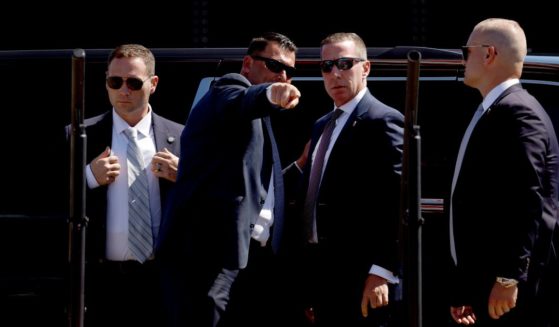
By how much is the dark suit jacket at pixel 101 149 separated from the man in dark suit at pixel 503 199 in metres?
1.35

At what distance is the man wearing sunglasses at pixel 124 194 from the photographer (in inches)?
213

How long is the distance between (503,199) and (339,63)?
0.98m

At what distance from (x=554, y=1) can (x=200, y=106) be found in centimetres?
722

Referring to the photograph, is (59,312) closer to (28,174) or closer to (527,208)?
(28,174)

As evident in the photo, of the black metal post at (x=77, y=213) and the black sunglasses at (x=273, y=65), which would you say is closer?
the black metal post at (x=77, y=213)

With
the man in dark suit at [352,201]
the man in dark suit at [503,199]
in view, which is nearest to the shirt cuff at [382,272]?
the man in dark suit at [352,201]

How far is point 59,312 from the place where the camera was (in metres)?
5.59

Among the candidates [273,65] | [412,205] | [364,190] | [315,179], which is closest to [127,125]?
[273,65]

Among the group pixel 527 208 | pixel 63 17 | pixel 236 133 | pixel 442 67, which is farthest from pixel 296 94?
pixel 63 17

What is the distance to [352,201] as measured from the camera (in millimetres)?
5191

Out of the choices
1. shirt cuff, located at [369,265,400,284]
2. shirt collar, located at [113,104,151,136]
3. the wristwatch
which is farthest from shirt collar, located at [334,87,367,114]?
the wristwatch

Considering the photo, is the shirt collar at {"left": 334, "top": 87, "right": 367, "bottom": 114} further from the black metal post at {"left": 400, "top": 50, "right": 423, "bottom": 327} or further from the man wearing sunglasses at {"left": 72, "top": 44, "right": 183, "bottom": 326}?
the black metal post at {"left": 400, "top": 50, "right": 423, "bottom": 327}

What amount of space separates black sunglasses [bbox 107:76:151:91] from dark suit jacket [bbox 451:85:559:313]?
1.53 metres

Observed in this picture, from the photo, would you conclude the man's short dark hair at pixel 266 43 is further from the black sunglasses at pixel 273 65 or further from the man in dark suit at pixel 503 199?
the man in dark suit at pixel 503 199
